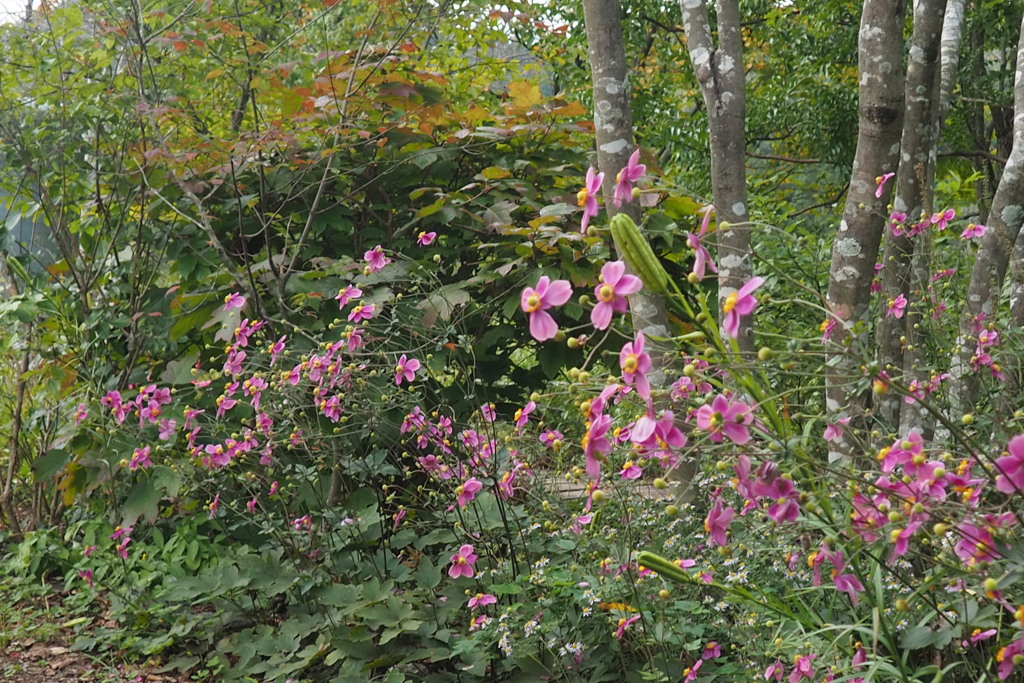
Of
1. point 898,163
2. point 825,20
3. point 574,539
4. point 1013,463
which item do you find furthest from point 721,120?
point 825,20

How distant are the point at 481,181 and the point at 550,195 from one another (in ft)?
0.83

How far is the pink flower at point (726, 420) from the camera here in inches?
45.9

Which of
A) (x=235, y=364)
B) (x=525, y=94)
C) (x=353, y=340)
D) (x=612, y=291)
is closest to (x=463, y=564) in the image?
(x=353, y=340)

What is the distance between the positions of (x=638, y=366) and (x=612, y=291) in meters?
0.11

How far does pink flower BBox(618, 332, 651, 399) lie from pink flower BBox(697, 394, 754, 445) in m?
0.08

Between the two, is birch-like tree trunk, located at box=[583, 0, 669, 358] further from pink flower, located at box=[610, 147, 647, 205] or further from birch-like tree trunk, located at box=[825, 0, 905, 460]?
pink flower, located at box=[610, 147, 647, 205]

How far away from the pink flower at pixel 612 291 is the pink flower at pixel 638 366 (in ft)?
0.16

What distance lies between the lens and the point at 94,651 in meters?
2.99

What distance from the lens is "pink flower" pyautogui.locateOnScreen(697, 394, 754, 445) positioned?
117 centimetres

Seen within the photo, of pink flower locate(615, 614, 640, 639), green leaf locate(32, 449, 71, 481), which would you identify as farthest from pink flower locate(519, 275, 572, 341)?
green leaf locate(32, 449, 71, 481)

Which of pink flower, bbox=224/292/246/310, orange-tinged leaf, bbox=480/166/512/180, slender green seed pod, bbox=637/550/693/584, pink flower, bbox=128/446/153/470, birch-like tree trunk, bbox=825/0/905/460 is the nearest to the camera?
→ slender green seed pod, bbox=637/550/693/584

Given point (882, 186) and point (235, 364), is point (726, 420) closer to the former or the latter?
point (882, 186)

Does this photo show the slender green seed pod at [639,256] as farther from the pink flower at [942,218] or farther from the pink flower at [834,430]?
the pink flower at [942,218]

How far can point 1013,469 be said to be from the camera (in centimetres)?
112
